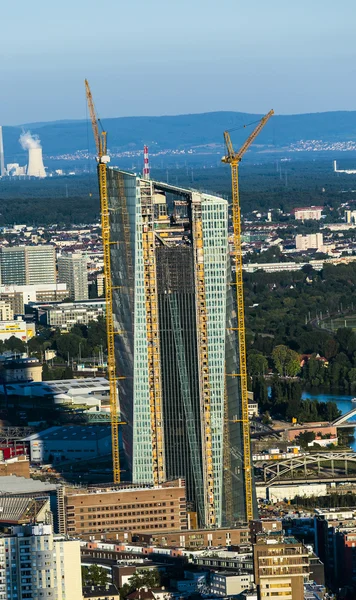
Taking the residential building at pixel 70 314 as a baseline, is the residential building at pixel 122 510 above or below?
below

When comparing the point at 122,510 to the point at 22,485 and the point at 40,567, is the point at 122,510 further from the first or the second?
the point at 40,567

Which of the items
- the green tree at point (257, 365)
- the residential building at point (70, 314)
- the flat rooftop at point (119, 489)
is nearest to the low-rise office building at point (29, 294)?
the residential building at point (70, 314)

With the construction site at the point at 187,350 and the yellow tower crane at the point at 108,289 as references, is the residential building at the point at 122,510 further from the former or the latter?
the yellow tower crane at the point at 108,289

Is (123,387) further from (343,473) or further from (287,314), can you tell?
(287,314)

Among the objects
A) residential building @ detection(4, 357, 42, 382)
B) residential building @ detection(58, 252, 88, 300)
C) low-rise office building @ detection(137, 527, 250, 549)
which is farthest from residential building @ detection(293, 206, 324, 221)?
low-rise office building @ detection(137, 527, 250, 549)

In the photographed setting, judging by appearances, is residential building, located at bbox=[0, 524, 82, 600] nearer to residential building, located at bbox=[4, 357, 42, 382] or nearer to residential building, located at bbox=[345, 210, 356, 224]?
residential building, located at bbox=[4, 357, 42, 382]

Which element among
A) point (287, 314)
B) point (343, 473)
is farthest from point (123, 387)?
point (287, 314)
